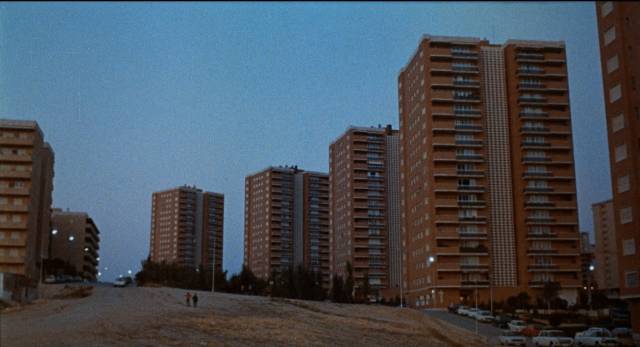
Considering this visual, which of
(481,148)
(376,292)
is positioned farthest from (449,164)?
(376,292)

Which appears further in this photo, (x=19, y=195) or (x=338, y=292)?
(x=338, y=292)

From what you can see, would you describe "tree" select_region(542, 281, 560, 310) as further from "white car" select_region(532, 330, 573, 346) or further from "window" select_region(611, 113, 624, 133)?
"window" select_region(611, 113, 624, 133)

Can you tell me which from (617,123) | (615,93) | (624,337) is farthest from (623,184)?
(624,337)

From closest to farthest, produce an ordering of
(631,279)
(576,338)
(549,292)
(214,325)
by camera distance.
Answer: (214,325)
(631,279)
(576,338)
(549,292)

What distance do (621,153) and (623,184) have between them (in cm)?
269

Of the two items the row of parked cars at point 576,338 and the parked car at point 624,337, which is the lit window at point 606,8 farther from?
the parked car at point 624,337

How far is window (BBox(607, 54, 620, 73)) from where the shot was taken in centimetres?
6199

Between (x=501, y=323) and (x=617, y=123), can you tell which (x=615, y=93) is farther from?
(x=501, y=323)

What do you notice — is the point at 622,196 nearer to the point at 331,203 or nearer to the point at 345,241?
the point at 345,241

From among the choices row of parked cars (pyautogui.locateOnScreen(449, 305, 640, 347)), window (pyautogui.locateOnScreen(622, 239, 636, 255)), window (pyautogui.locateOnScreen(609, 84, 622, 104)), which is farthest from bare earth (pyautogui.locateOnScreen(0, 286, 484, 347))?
window (pyautogui.locateOnScreen(609, 84, 622, 104))

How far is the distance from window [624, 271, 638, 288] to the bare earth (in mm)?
13631

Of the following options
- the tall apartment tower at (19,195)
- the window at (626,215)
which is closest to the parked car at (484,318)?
the window at (626,215)

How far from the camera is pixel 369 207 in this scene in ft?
529

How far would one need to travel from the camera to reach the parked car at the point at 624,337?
58750mm
